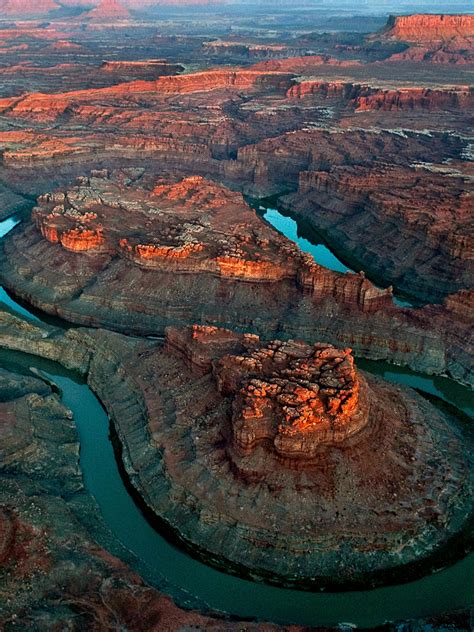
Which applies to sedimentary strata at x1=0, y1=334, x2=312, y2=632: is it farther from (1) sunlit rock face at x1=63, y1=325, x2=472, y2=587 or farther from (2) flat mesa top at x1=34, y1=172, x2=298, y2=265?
(2) flat mesa top at x1=34, y1=172, x2=298, y2=265

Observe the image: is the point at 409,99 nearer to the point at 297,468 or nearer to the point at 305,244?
the point at 305,244

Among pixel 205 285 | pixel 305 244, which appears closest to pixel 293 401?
pixel 205 285

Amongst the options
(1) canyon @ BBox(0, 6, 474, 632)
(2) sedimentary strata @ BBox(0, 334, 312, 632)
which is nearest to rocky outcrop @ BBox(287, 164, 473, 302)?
(1) canyon @ BBox(0, 6, 474, 632)

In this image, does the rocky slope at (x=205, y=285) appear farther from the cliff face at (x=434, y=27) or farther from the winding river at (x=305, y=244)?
the cliff face at (x=434, y=27)

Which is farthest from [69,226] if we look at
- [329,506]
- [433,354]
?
[329,506]

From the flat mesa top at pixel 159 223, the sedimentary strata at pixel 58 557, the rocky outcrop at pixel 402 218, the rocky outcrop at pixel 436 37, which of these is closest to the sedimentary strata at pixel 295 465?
the sedimentary strata at pixel 58 557
